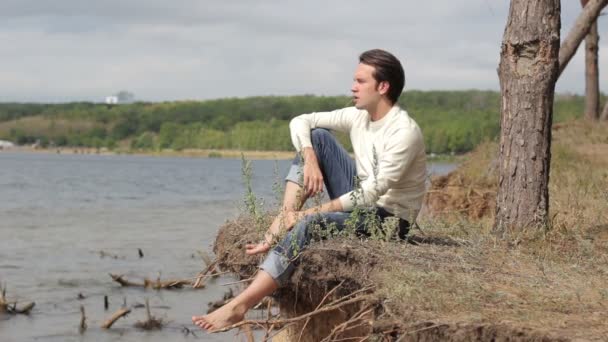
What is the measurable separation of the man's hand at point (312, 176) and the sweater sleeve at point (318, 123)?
152 millimetres

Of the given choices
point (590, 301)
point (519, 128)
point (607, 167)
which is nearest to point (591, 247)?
point (519, 128)

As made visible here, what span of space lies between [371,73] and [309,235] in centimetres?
124

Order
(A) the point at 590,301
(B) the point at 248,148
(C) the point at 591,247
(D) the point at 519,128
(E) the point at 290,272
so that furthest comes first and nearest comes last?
1. (B) the point at 248,148
2. (D) the point at 519,128
3. (C) the point at 591,247
4. (E) the point at 290,272
5. (A) the point at 590,301

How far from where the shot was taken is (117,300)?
48.7ft

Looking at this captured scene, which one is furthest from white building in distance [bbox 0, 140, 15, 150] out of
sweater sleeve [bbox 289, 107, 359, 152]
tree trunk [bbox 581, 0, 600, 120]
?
sweater sleeve [bbox 289, 107, 359, 152]

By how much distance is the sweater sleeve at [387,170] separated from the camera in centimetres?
638

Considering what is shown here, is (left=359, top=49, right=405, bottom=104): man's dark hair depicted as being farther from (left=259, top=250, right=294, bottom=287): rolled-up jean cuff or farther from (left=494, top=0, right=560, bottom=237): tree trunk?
(left=494, top=0, right=560, bottom=237): tree trunk

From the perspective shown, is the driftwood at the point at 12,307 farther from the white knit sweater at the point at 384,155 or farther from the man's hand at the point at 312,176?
the man's hand at the point at 312,176

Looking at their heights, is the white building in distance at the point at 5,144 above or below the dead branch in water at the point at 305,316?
below

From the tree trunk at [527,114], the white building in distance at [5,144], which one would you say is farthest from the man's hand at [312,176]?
the white building in distance at [5,144]

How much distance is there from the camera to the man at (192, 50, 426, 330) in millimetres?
6141

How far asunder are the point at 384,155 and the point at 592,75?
1622 centimetres

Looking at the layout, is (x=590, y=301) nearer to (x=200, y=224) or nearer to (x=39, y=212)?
(x=200, y=224)

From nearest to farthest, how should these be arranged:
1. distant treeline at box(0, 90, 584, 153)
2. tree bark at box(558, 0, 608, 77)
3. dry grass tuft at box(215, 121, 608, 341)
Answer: dry grass tuft at box(215, 121, 608, 341)
tree bark at box(558, 0, 608, 77)
distant treeline at box(0, 90, 584, 153)
